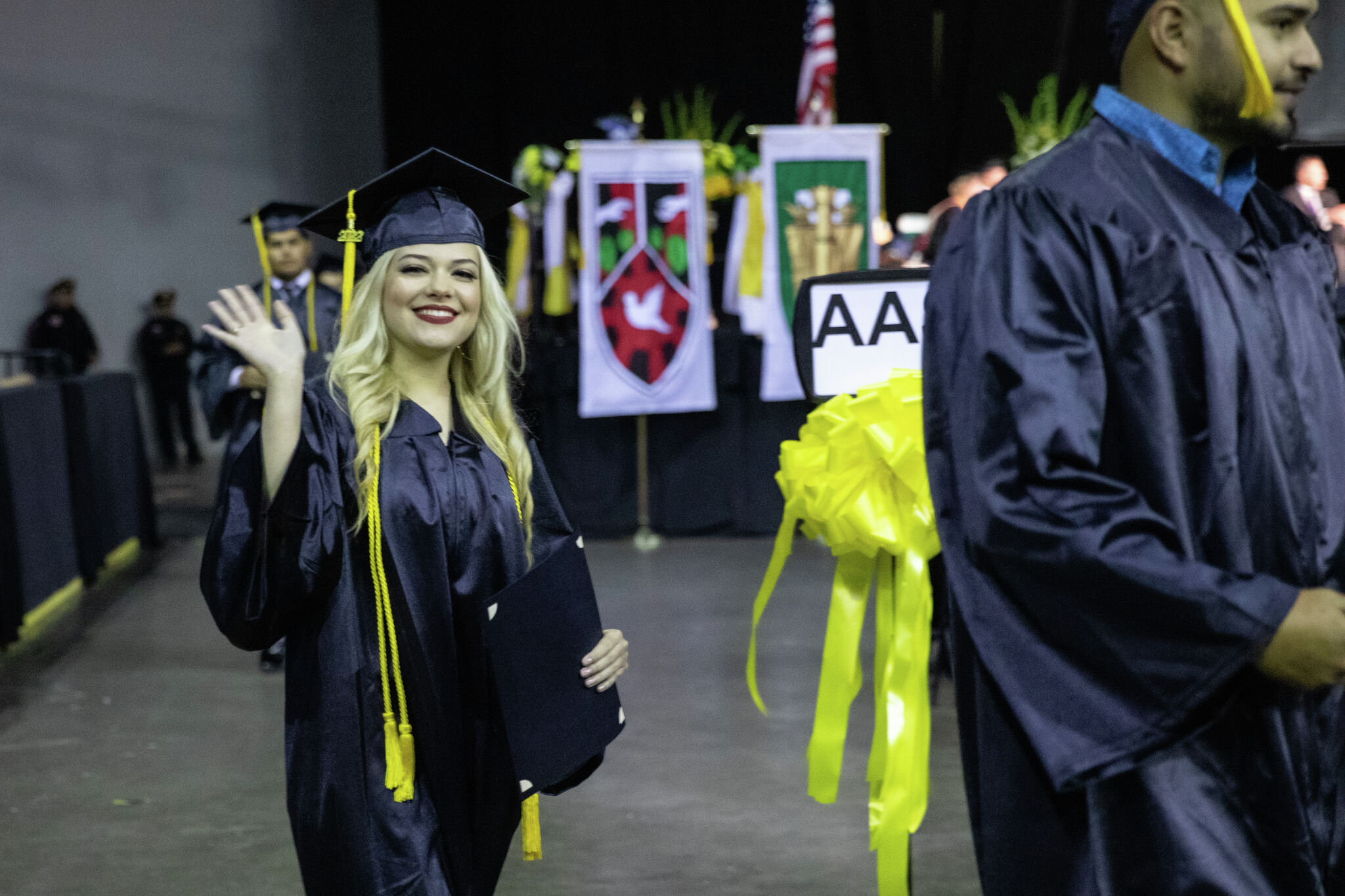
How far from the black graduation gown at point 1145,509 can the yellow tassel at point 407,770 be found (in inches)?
35.4

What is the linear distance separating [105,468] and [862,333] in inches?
214

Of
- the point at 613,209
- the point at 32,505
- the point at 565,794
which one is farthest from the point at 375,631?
the point at 613,209

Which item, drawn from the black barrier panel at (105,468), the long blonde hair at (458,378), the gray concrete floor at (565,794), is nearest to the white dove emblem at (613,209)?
the gray concrete floor at (565,794)

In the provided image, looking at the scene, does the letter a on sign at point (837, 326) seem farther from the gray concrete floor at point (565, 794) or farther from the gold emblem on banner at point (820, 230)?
the gold emblem on banner at point (820, 230)

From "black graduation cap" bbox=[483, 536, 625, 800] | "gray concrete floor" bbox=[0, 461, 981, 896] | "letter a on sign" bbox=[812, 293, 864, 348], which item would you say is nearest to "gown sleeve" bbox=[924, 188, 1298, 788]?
"black graduation cap" bbox=[483, 536, 625, 800]

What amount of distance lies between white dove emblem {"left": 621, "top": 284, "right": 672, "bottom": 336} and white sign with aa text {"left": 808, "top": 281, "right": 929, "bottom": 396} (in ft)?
15.3

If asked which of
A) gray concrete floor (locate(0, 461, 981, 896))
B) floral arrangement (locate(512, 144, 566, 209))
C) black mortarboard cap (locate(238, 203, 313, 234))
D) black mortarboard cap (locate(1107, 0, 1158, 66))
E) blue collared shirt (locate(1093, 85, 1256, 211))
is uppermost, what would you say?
floral arrangement (locate(512, 144, 566, 209))

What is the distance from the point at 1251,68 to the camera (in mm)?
1383

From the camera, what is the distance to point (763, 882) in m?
3.22

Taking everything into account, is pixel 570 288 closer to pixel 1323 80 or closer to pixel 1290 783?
pixel 1323 80

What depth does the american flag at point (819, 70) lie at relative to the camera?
7801 mm

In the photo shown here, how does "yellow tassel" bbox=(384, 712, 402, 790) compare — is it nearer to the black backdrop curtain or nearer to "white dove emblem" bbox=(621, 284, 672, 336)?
"white dove emblem" bbox=(621, 284, 672, 336)

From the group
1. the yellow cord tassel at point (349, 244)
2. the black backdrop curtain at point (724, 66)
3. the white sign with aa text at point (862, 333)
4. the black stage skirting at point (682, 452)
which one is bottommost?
the black stage skirting at point (682, 452)

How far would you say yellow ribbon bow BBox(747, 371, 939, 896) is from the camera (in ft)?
8.06
